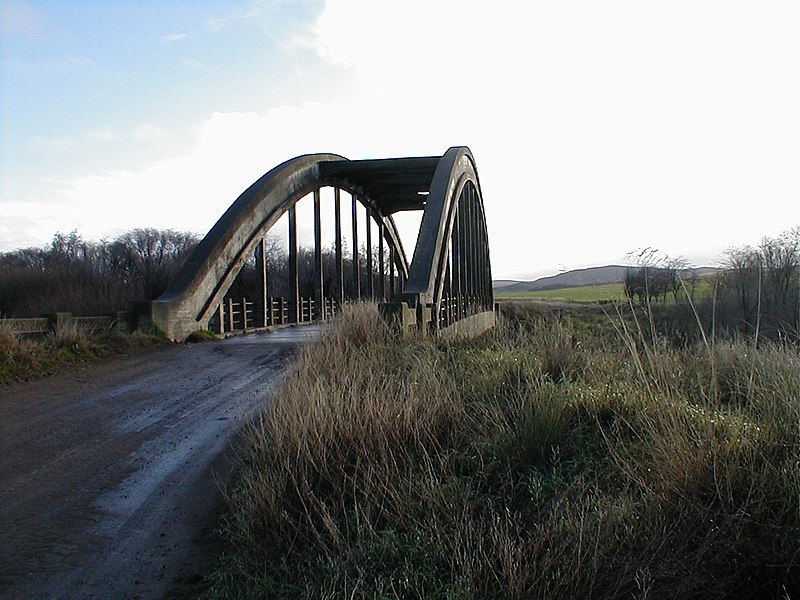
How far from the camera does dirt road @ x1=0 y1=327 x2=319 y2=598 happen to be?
4.12m

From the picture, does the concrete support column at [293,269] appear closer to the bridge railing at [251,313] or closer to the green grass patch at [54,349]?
the bridge railing at [251,313]

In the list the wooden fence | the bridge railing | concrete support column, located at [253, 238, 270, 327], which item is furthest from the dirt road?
concrete support column, located at [253, 238, 270, 327]

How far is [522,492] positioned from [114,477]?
11.2 ft

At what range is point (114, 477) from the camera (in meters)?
5.68

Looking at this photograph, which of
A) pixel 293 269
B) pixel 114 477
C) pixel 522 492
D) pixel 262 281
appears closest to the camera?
pixel 522 492

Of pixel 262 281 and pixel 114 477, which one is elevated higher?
pixel 262 281

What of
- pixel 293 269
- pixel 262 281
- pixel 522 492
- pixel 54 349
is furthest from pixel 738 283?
pixel 293 269

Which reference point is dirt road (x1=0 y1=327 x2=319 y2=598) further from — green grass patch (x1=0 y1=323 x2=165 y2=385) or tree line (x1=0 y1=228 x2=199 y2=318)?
tree line (x1=0 y1=228 x2=199 y2=318)

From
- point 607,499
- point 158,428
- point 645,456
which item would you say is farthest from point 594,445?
point 158,428

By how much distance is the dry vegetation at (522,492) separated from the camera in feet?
10.4

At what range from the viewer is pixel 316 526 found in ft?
13.6

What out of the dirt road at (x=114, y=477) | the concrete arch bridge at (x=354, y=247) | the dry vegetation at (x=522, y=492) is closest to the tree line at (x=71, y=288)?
the concrete arch bridge at (x=354, y=247)

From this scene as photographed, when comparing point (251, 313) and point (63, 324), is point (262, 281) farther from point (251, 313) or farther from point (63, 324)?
point (63, 324)

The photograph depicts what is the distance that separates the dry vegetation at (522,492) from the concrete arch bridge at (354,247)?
16.8ft
